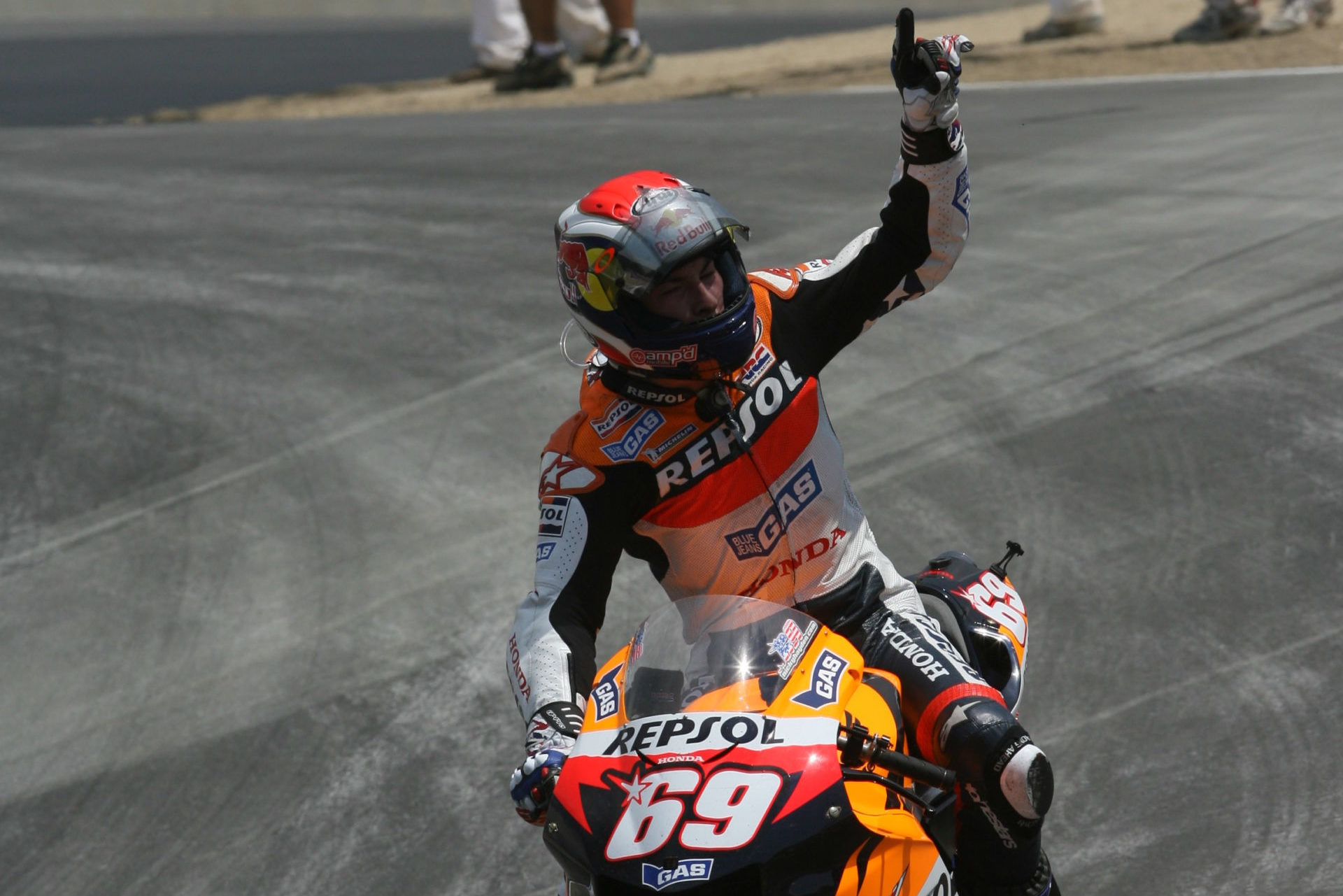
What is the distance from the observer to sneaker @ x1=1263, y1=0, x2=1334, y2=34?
56.5 ft

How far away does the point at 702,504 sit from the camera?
152 inches

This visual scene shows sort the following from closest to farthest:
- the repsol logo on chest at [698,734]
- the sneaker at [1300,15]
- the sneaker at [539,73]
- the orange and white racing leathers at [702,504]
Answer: the repsol logo on chest at [698,734] → the orange and white racing leathers at [702,504] → the sneaker at [1300,15] → the sneaker at [539,73]

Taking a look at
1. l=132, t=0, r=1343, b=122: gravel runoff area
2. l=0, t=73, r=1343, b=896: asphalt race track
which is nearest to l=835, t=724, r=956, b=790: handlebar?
l=0, t=73, r=1343, b=896: asphalt race track

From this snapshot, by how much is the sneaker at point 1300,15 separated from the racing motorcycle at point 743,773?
16.3 meters

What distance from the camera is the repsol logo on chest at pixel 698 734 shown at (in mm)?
3043

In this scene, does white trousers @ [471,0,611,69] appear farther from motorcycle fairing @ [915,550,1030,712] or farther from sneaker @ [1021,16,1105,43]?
motorcycle fairing @ [915,550,1030,712]

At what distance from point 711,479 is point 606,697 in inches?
29.7

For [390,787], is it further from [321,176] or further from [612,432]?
[321,176]

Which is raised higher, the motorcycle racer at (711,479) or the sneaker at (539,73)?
the motorcycle racer at (711,479)

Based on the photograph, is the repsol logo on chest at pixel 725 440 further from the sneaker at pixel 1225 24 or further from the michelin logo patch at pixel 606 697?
the sneaker at pixel 1225 24

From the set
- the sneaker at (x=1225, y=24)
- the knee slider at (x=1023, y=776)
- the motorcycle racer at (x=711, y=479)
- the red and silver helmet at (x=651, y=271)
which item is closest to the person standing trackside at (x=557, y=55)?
the sneaker at (x=1225, y=24)

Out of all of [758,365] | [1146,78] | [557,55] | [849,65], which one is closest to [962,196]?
[758,365]

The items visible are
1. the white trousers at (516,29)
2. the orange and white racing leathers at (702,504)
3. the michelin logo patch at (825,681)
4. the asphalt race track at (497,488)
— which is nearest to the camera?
the michelin logo patch at (825,681)

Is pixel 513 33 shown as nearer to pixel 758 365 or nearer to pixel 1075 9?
pixel 1075 9
